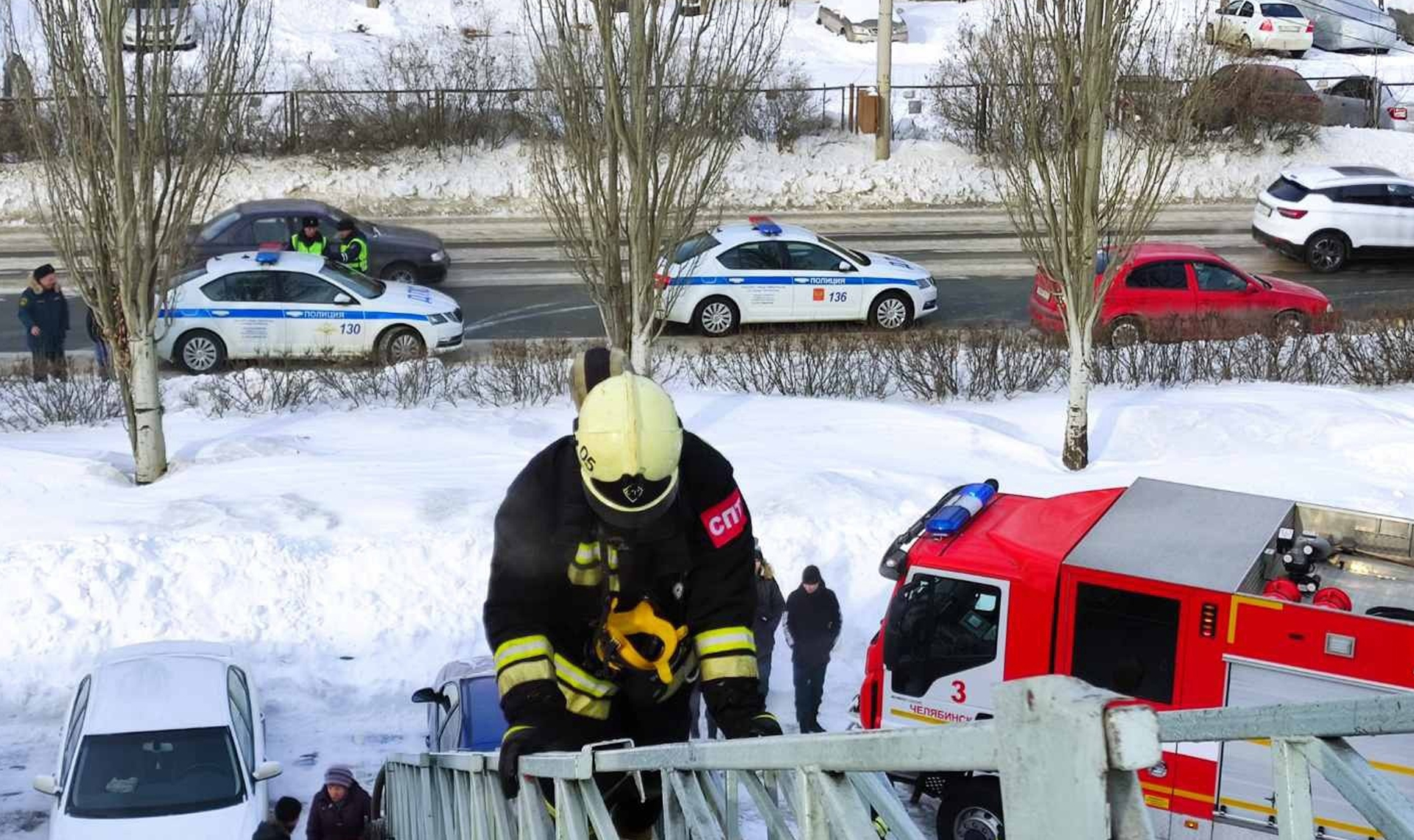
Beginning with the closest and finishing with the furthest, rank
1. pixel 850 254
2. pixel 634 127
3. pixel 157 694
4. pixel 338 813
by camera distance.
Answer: pixel 338 813 → pixel 157 694 → pixel 634 127 → pixel 850 254

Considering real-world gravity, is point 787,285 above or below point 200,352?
above

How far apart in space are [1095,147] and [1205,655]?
6.44 meters

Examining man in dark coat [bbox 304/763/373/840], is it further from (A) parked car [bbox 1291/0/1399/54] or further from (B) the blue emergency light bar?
(A) parked car [bbox 1291/0/1399/54]

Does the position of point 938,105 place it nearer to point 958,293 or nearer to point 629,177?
point 958,293

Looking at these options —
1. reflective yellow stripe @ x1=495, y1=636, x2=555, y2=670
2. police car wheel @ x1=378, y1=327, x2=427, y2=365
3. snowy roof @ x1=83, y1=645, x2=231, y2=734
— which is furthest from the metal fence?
police car wheel @ x1=378, y1=327, x2=427, y2=365

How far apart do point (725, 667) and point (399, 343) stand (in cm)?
1520

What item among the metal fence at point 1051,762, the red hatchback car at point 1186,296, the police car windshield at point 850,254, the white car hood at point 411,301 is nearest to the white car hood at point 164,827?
the metal fence at point 1051,762

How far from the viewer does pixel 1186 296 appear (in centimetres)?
1966

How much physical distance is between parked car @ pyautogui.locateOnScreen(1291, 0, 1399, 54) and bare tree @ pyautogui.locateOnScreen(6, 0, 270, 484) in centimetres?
3355

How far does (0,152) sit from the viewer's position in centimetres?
2920

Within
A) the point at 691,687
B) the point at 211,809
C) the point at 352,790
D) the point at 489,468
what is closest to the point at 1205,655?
the point at 691,687

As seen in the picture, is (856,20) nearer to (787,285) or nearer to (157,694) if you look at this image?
(787,285)

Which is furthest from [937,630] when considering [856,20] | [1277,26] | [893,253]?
[856,20]

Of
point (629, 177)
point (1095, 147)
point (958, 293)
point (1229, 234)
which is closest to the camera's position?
point (1095, 147)
